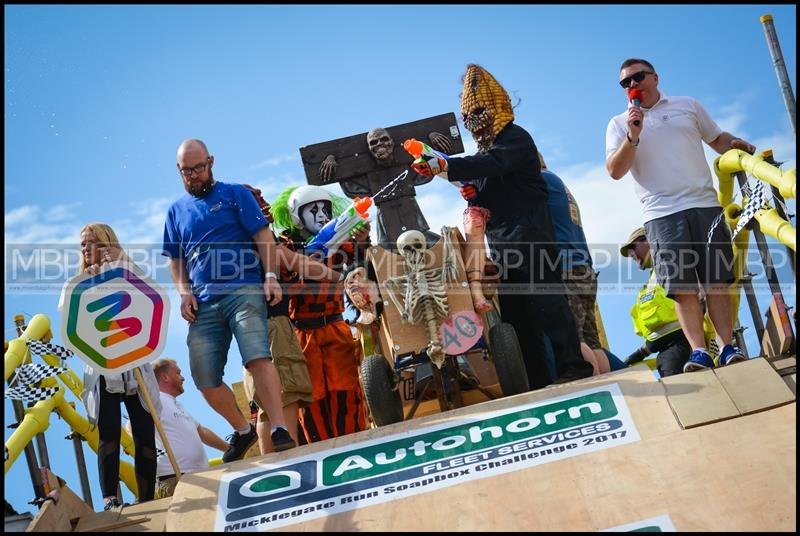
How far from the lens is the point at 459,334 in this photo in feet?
21.3

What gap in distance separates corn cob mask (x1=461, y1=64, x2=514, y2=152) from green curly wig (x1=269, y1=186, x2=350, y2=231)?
1.32 meters

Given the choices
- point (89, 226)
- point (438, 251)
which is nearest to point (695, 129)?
point (438, 251)

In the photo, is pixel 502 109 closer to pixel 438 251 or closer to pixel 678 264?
pixel 438 251

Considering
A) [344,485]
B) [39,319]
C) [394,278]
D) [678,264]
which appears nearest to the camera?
[344,485]

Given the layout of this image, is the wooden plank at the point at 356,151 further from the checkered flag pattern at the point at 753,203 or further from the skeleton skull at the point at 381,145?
the checkered flag pattern at the point at 753,203

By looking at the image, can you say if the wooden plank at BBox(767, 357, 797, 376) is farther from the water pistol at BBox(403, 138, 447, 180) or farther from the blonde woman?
the blonde woman

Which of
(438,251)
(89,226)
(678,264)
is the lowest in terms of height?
(678,264)

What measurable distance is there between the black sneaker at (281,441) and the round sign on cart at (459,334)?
107cm

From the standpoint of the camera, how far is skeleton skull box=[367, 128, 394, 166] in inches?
302

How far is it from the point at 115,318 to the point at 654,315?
3777mm

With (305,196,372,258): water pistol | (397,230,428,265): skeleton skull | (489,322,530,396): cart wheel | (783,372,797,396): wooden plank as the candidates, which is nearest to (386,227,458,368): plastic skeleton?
(397,230,428,265): skeleton skull

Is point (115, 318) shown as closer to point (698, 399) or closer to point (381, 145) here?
point (381, 145)

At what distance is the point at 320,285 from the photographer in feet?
24.3

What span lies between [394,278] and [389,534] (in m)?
2.02
